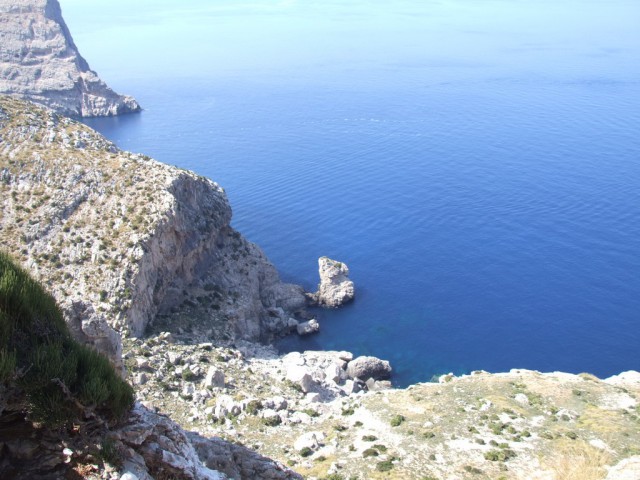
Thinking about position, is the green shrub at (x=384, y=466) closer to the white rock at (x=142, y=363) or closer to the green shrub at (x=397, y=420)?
the green shrub at (x=397, y=420)

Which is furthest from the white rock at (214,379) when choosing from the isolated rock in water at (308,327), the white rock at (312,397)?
the isolated rock in water at (308,327)

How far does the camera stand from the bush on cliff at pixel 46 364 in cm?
1703

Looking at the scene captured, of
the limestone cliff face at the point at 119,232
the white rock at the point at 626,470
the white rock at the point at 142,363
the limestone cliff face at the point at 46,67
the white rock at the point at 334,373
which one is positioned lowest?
the white rock at the point at 334,373

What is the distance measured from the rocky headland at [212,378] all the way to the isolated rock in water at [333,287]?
3.03m

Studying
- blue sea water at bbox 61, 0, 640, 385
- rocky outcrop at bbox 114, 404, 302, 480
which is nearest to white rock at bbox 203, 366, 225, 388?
blue sea water at bbox 61, 0, 640, 385

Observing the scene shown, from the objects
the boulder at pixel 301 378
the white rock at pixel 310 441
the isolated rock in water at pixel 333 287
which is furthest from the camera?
the isolated rock in water at pixel 333 287

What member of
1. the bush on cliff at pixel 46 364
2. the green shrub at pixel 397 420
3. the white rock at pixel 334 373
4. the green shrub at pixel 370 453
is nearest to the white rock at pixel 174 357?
the white rock at pixel 334 373

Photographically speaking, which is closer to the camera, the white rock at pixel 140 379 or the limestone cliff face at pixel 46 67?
the white rock at pixel 140 379

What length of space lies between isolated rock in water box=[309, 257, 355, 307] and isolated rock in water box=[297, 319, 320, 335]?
6.44 metres

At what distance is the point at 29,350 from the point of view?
18.0 metres

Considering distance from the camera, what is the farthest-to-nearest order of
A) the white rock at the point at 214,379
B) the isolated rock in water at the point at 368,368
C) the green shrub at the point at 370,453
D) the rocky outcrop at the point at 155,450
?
the isolated rock in water at the point at 368,368, the white rock at the point at 214,379, the green shrub at the point at 370,453, the rocky outcrop at the point at 155,450

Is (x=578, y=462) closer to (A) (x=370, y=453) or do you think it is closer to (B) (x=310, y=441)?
(A) (x=370, y=453)

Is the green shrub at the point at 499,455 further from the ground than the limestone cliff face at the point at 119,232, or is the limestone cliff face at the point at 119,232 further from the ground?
the limestone cliff face at the point at 119,232

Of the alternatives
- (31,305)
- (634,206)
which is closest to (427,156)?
(634,206)
